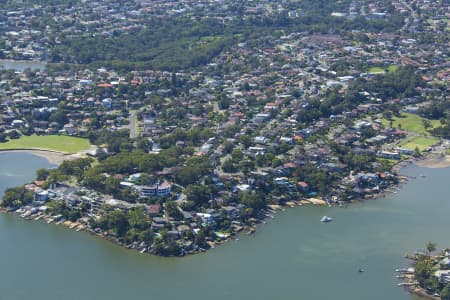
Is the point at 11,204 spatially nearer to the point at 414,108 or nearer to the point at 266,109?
the point at 266,109

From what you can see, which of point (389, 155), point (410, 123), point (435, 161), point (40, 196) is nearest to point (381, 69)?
point (410, 123)

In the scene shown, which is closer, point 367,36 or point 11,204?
point 11,204

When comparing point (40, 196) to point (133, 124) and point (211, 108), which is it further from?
point (211, 108)

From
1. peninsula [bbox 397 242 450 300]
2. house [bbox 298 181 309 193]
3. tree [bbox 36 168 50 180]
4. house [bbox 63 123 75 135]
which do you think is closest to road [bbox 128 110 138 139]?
house [bbox 63 123 75 135]

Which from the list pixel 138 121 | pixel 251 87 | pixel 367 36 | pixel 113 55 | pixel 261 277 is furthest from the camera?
pixel 367 36

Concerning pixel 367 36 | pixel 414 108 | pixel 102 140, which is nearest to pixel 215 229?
pixel 102 140

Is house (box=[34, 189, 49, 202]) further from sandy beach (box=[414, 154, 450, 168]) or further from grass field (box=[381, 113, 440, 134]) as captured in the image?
grass field (box=[381, 113, 440, 134])

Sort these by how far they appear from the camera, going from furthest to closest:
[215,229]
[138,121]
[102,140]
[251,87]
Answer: [251,87] → [138,121] → [102,140] → [215,229]
